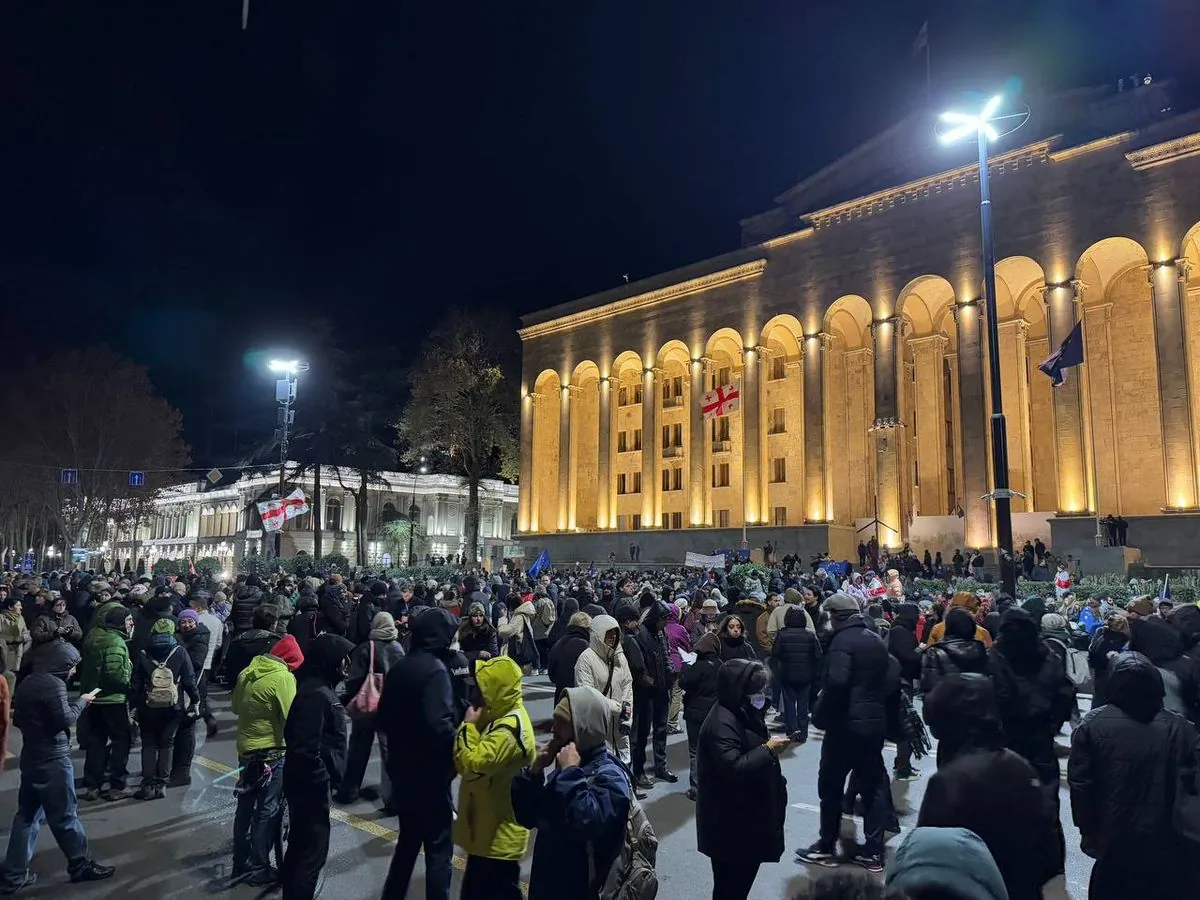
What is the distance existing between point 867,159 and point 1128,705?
38.1 metres

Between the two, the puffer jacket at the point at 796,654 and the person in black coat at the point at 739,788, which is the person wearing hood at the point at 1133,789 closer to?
the person in black coat at the point at 739,788

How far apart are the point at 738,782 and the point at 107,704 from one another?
683 centimetres

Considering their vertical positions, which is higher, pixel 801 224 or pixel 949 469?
pixel 801 224

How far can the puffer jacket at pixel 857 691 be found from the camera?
6.30 m

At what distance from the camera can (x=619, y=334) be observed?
46.8 m

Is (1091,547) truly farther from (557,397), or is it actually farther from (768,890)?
(557,397)

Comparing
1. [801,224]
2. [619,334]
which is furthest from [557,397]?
[801,224]

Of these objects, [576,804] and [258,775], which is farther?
[258,775]

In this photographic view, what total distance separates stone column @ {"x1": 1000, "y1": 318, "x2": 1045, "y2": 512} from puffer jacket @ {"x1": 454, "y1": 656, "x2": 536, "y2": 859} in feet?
115

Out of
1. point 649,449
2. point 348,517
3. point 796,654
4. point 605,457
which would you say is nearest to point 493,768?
point 796,654

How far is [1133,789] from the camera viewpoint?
4.20 meters

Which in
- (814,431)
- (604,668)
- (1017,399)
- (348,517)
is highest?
(1017,399)

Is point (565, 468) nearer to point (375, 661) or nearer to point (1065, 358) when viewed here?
point (1065, 358)

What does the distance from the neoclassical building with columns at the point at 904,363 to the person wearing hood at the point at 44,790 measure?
30.4 m
